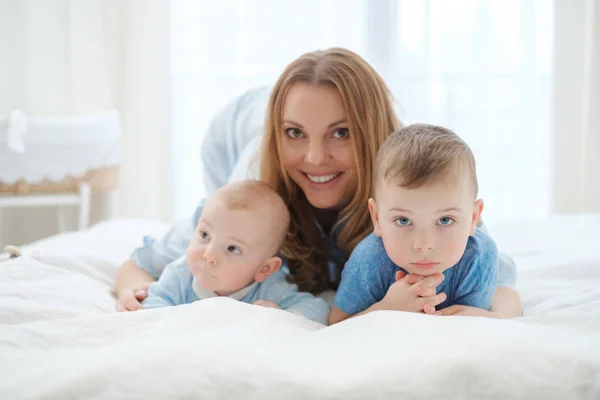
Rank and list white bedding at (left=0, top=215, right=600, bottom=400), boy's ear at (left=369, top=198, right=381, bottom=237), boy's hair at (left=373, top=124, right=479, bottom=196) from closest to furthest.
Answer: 1. white bedding at (left=0, top=215, right=600, bottom=400)
2. boy's hair at (left=373, top=124, right=479, bottom=196)
3. boy's ear at (left=369, top=198, right=381, bottom=237)

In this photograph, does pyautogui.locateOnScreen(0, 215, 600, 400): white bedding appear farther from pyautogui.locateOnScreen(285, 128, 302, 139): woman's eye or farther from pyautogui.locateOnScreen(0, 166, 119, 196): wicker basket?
pyautogui.locateOnScreen(0, 166, 119, 196): wicker basket

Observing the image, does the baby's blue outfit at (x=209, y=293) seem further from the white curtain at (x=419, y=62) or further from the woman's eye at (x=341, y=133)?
the white curtain at (x=419, y=62)

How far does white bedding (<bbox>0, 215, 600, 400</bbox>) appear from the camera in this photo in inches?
29.0

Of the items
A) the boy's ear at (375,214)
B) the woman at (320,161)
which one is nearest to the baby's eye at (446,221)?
the boy's ear at (375,214)

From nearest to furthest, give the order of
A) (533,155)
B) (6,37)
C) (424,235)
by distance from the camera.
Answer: (424,235), (6,37), (533,155)

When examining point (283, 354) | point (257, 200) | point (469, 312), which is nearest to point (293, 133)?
point (257, 200)

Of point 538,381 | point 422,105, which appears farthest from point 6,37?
point 538,381

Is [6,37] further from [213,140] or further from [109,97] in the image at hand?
[213,140]

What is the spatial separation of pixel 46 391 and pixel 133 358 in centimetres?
10

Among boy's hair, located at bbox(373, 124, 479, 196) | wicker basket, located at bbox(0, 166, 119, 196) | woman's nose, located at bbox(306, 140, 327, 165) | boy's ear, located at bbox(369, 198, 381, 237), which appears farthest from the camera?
wicker basket, located at bbox(0, 166, 119, 196)

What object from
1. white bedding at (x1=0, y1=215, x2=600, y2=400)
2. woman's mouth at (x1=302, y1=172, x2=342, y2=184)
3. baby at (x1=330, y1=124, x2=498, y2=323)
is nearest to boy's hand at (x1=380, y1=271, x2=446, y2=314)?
baby at (x1=330, y1=124, x2=498, y2=323)

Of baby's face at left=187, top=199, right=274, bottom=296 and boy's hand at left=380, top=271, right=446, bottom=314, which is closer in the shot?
boy's hand at left=380, top=271, right=446, bottom=314

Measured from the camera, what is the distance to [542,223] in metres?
2.24

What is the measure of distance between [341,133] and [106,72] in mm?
2212
